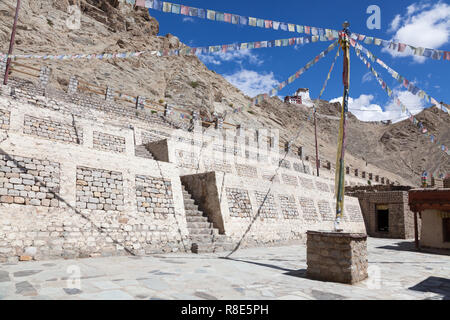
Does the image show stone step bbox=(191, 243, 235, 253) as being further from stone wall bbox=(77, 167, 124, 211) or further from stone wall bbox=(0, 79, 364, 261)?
stone wall bbox=(77, 167, 124, 211)

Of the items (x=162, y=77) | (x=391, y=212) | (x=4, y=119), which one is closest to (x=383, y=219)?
(x=391, y=212)

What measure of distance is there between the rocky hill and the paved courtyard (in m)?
22.4

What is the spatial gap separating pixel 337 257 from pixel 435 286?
6.91 ft

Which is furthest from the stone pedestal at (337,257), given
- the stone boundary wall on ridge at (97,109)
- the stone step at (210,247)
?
the stone boundary wall on ridge at (97,109)

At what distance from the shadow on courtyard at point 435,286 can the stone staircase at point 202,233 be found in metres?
6.23

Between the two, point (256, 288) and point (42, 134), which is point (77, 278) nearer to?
point (256, 288)

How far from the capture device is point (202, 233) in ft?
38.5

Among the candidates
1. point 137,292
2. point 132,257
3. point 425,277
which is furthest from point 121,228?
point 425,277

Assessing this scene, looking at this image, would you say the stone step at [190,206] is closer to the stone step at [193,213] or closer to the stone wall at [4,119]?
the stone step at [193,213]

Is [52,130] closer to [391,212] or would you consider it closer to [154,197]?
[154,197]

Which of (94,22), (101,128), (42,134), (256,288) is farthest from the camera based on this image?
(94,22)

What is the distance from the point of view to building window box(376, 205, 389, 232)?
2344cm

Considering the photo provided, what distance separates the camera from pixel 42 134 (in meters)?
13.6
